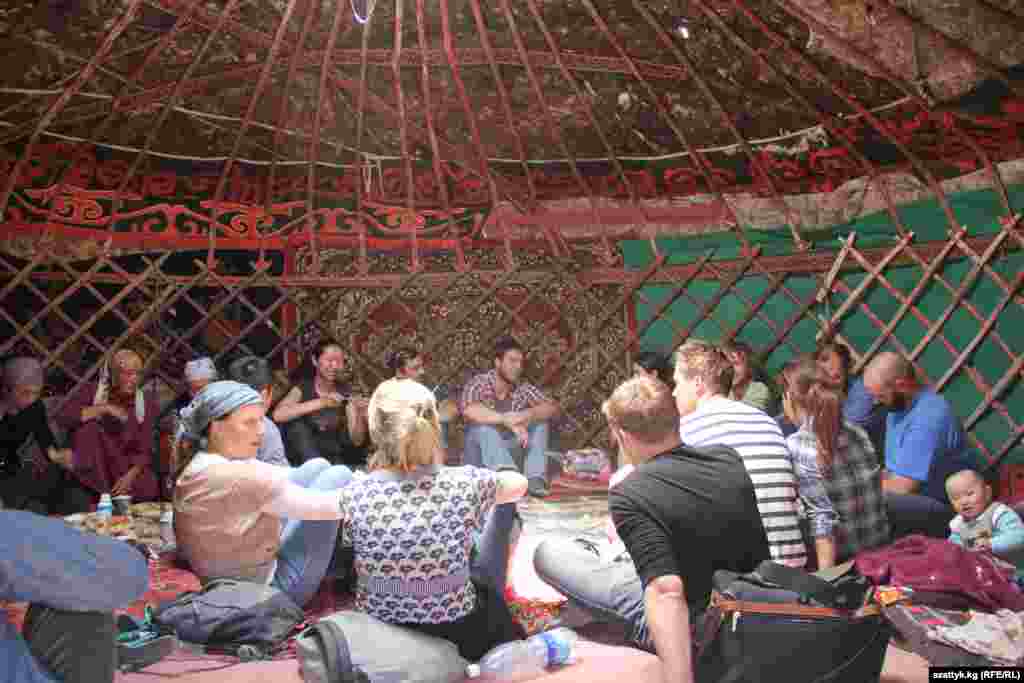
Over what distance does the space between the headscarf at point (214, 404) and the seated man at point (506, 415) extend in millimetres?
1858

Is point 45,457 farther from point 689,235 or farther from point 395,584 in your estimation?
point 689,235

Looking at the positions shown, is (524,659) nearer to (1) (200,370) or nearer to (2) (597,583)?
(2) (597,583)

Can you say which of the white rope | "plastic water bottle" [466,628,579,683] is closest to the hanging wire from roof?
the white rope

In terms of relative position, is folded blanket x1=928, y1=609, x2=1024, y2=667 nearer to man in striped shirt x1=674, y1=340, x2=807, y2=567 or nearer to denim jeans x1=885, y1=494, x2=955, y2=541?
man in striped shirt x1=674, y1=340, x2=807, y2=567

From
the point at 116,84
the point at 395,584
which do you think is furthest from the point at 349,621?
the point at 116,84

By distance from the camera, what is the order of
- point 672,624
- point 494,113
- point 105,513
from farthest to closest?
point 494,113
point 105,513
point 672,624

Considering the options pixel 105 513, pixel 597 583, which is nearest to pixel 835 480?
pixel 597 583

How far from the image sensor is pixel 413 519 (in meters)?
1.73

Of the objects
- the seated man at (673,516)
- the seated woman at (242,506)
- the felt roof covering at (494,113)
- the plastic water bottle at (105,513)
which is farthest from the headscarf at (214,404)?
the felt roof covering at (494,113)

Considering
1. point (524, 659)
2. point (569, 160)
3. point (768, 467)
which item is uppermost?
point (569, 160)

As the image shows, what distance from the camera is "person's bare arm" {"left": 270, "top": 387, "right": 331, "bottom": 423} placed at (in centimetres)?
353

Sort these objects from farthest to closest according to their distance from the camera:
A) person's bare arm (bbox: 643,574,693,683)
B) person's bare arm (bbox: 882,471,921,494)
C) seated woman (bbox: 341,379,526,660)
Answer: person's bare arm (bbox: 882,471,921,494) < seated woman (bbox: 341,379,526,660) < person's bare arm (bbox: 643,574,693,683)

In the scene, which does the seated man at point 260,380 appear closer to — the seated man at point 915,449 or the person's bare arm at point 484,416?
the person's bare arm at point 484,416

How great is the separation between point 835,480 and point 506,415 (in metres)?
1.86
